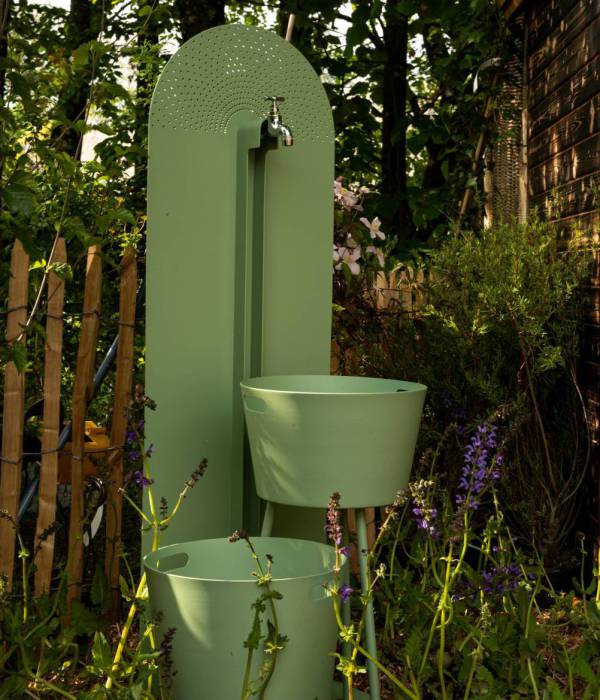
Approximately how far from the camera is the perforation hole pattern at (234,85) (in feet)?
9.29

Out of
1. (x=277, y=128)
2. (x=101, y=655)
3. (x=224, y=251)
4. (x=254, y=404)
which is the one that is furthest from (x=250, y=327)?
(x=101, y=655)

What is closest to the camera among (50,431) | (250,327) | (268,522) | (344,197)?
(268,522)

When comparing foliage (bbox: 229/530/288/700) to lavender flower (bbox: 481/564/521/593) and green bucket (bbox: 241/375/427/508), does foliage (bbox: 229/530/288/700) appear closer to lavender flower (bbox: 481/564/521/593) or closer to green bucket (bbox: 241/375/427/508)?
green bucket (bbox: 241/375/427/508)

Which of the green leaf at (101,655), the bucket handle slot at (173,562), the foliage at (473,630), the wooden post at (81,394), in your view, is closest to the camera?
the green leaf at (101,655)

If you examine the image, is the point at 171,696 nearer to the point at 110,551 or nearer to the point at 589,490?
the point at 110,551

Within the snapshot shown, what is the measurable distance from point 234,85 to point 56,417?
3.81 feet

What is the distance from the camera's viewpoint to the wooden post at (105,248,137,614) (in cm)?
299

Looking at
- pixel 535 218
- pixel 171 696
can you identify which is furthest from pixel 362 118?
pixel 171 696

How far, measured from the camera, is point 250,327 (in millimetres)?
2980

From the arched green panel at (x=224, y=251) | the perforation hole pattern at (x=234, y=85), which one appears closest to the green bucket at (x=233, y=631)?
the arched green panel at (x=224, y=251)

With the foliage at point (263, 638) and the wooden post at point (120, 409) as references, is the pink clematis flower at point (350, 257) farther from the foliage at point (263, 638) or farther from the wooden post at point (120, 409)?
the foliage at point (263, 638)

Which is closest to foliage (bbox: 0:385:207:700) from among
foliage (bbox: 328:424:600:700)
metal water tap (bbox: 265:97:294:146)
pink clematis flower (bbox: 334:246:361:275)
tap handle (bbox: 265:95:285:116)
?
foliage (bbox: 328:424:600:700)

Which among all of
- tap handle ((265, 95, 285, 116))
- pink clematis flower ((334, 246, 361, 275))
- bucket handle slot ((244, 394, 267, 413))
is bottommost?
bucket handle slot ((244, 394, 267, 413))

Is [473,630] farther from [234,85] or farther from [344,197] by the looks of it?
[344,197]
